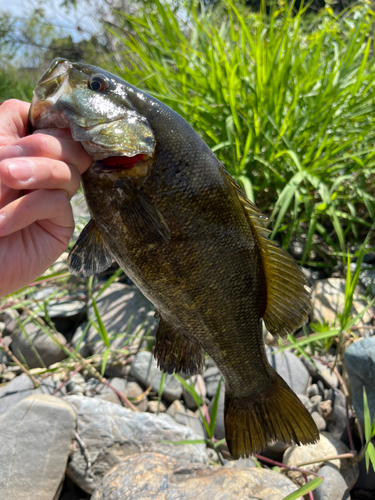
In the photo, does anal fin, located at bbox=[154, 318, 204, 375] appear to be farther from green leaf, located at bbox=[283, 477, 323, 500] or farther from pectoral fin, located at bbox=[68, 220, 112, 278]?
green leaf, located at bbox=[283, 477, 323, 500]

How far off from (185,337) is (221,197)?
566 millimetres

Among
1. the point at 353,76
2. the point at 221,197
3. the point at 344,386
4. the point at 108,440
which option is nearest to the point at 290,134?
the point at 353,76

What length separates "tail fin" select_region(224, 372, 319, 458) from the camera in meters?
1.44

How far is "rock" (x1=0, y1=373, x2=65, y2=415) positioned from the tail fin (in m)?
1.69

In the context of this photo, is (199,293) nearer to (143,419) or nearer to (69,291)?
(143,419)

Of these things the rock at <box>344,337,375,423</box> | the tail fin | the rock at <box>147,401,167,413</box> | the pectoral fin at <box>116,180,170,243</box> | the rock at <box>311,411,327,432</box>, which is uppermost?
the pectoral fin at <box>116,180,170,243</box>

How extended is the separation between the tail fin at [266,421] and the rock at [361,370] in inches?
34.9

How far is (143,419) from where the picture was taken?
2.23 metres

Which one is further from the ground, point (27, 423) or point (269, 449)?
point (27, 423)

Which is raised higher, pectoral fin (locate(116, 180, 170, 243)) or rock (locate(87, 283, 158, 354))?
pectoral fin (locate(116, 180, 170, 243))

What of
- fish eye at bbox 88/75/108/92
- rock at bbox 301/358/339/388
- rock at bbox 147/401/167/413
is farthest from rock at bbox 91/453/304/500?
fish eye at bbox 88/75/108/92

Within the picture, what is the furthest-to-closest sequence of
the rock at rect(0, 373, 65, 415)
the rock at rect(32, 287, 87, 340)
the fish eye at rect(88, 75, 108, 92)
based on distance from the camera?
the rock at rect(32, 287, 87, 340) → the rock at rect(0, 373, 65, 415) → the fish eye at rect(88, 75, 108, 92)

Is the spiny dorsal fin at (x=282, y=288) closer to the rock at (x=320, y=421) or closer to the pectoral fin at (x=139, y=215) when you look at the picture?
the pectoral fin at (x=139, y=215)

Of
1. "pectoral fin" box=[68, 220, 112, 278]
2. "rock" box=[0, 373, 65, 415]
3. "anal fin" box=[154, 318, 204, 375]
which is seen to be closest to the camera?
"pectoral fin" box=[68, 220, 112, 278]
